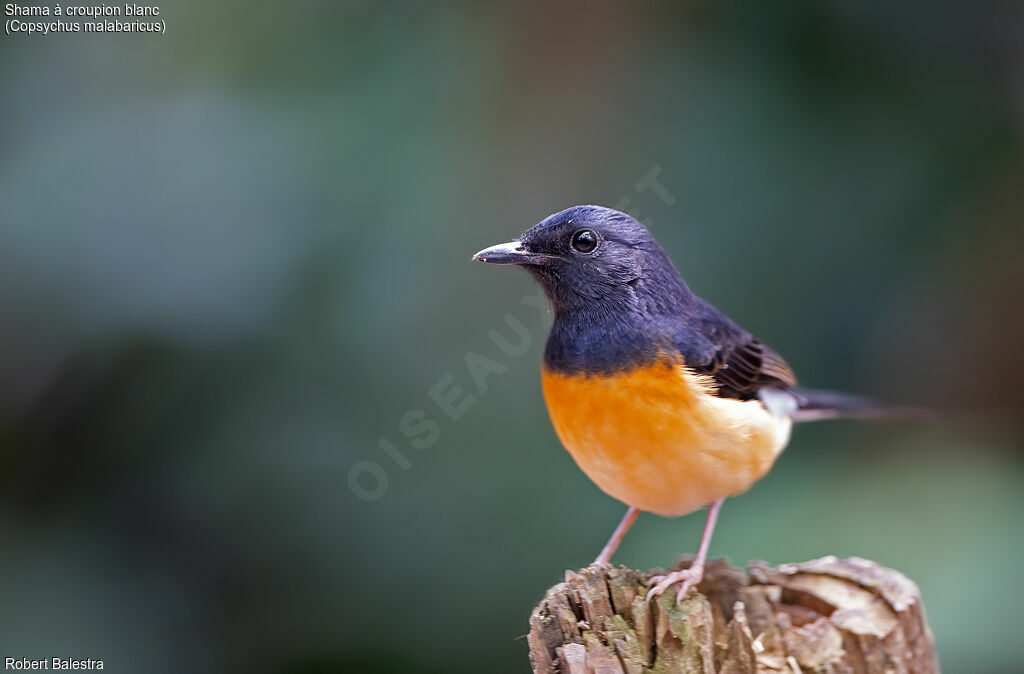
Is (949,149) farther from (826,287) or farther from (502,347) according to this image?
(502,347)

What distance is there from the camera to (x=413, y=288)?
5508 millimetres

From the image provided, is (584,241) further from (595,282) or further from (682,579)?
(682,579)

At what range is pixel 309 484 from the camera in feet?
17.0

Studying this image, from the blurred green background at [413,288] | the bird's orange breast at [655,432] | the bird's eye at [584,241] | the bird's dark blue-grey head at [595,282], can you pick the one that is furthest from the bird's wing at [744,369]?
the blurred green background at [413,288]

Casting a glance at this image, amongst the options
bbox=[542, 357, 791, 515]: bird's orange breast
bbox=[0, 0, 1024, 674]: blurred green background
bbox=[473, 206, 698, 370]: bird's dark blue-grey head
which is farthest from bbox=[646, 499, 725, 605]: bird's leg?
bbox=[0, 0, 1024, 674]: blurred green background

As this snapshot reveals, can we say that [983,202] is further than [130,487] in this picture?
Yes

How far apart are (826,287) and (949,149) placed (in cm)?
121

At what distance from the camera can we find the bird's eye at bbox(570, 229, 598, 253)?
11.8 feet

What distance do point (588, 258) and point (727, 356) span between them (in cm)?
76

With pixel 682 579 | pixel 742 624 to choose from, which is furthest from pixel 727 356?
pixel 742 624

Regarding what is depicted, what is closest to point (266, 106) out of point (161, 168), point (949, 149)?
point (161, 168)

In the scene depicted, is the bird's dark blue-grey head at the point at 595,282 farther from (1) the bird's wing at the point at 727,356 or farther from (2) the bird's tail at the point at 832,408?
(2) the bird's tail at the point at 832,408

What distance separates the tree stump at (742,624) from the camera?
2986 millimetres

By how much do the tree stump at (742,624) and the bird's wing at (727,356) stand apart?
747 mm
